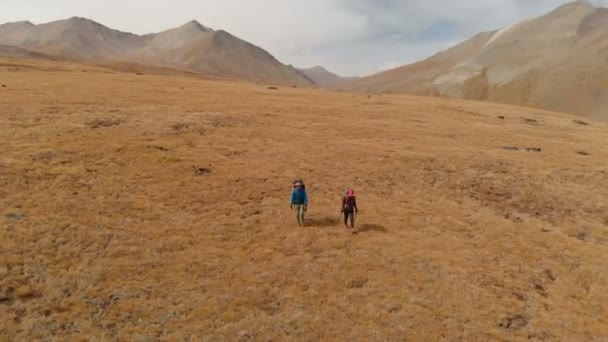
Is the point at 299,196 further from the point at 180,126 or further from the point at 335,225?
the point at 180,126

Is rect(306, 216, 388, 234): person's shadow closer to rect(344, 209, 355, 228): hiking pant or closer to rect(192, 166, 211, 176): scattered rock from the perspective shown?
rect(344, 209, 355, 228): hiking pant

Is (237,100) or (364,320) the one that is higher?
(237,100)

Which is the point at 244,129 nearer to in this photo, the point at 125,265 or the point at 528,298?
the point at 125,265

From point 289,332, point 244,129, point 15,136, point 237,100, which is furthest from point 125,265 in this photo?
point 237,100

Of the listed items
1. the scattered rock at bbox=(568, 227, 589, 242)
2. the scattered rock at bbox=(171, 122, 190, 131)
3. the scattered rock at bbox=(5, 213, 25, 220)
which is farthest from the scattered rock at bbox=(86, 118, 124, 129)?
the scattered rock at bbox=(568, 227, 589, 242)

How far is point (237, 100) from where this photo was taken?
7250cm

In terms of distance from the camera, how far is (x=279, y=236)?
2750 centimetres

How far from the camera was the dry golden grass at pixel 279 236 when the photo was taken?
20.4 metres

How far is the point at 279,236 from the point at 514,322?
12429mm

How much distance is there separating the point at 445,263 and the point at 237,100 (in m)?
52.0

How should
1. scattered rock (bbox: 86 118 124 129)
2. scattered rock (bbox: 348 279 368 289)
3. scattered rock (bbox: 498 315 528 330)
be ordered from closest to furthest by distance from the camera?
scattered rock (bbox: 498 315 528 330) → scattered rock (bbox: 348 279 368 289) → scattered rock (bbox: 86 118 124 129)

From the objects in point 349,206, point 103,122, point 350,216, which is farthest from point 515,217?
point 103,122

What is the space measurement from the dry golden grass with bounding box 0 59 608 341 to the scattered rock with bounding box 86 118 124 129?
215 millimetres

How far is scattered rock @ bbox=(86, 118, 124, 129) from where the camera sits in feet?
154
